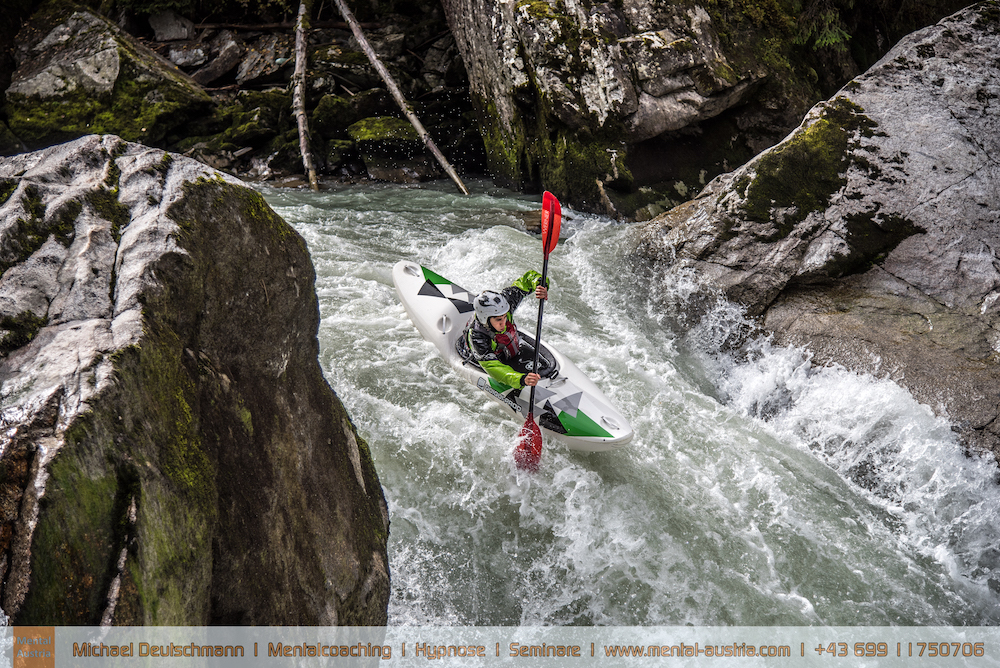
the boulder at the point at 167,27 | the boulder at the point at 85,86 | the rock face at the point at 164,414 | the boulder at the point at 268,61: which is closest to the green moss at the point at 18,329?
the rock face at the point at 164,414

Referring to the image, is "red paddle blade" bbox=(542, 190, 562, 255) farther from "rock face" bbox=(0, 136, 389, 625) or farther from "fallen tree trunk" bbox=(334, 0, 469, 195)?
"fallen tree trunk" bbox=(334, 0, 469, 195)

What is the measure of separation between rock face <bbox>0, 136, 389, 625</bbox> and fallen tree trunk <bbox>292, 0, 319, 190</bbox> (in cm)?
789

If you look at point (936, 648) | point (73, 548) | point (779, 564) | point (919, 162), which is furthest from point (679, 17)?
point (73, 548)

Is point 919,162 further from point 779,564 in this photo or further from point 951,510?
point 779,564

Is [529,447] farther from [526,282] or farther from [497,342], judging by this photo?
[526,282]

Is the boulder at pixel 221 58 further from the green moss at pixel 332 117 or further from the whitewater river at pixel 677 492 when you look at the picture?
the whitewater river at pixel 677 492

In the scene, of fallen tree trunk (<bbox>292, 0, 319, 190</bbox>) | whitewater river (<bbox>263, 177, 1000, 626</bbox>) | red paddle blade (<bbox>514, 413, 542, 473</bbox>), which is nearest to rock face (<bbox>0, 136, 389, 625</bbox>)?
whitewater river (<bbox>263, 177, 1000, 626</bbox>)

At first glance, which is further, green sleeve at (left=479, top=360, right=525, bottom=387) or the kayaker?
the kayaker

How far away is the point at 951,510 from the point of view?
4164 millimetres

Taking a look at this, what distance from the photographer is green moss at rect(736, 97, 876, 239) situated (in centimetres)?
575

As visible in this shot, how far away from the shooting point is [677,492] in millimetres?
4336

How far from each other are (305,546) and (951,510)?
4.42 m

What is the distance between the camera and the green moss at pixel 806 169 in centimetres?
575

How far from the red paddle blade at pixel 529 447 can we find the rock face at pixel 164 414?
1693 mm
